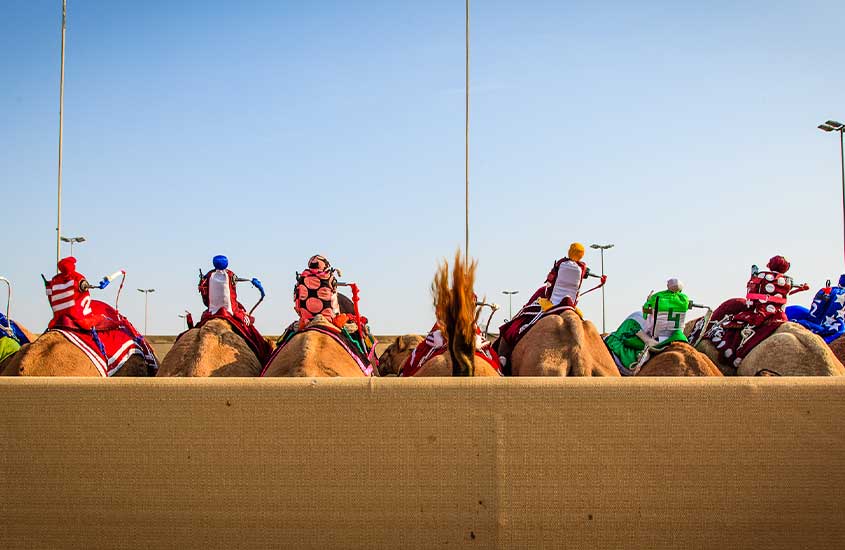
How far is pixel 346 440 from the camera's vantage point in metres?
A: 3.57

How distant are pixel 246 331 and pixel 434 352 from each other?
1.67 metres

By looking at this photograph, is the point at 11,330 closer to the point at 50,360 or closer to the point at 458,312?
the point at 50,360

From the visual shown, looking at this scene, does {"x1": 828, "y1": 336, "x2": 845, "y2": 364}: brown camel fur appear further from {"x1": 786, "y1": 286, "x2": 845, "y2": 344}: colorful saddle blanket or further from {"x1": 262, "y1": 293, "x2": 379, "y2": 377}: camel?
{"x1": 262, "y1": 293, "x2": 379, "y2": 377}: camel

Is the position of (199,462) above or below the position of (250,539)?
above

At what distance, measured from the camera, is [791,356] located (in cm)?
678

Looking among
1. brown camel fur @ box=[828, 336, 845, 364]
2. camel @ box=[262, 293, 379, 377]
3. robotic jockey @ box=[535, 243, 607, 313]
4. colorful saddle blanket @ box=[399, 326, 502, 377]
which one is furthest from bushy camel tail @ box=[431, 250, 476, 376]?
brown camel fur @ box=[828, 336, 845, 364]

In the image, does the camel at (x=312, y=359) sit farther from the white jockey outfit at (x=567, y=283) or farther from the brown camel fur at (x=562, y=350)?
the white jockey outfit at (x=567, y=283)

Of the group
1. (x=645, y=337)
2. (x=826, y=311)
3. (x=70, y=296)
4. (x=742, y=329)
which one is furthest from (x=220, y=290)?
(x=826, y=311)

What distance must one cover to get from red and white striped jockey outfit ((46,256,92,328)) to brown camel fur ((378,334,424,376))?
2.90m

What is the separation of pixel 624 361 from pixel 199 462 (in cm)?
579

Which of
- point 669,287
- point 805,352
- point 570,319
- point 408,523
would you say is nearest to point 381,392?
point 408,523

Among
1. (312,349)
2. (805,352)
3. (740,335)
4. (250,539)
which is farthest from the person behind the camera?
(740,335)

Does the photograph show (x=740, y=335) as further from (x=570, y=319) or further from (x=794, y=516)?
(x=794, y=516)

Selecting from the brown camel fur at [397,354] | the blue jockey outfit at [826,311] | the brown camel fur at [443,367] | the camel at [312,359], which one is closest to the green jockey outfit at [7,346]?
the camel at [312,359]
